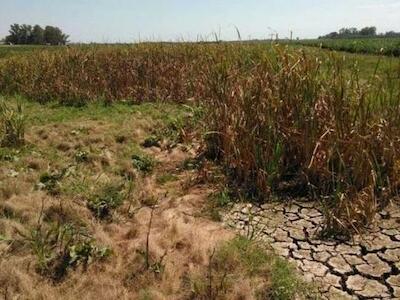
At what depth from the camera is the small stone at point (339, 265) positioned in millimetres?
2822

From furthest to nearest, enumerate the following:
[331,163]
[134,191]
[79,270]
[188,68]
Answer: [188,68]
[134,191]
[331,163]
[79,270]

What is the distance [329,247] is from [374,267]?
1.10 ft

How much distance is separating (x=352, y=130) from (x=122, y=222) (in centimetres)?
201

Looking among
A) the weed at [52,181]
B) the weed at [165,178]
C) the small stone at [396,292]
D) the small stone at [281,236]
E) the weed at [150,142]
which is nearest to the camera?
the small stone at [396,292]

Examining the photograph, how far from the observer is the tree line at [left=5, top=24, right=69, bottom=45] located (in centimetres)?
6250

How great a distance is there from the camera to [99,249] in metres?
3.04

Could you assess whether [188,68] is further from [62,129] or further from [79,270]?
[79,270]

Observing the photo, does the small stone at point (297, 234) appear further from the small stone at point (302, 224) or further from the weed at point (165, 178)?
the weed at point (165, 178)

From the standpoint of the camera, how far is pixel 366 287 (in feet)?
8.69

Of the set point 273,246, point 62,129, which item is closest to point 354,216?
point 273,246

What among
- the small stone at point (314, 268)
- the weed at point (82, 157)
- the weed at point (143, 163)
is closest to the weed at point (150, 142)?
the weed at point (143, 163)

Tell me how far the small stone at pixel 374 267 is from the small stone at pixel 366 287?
0.08 m

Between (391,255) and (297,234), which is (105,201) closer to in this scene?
(297,234)

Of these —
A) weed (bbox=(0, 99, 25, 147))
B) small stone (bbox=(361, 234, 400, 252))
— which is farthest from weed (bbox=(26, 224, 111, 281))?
weed (bbox=(0, 99, 25, 147))
